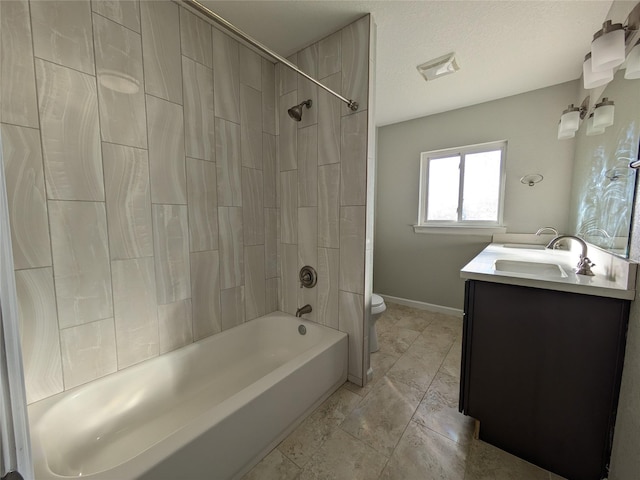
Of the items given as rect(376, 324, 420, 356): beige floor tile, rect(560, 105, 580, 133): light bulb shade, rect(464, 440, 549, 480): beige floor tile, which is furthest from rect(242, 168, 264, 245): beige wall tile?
rect(560, 105, 580, 133): light bulb shade

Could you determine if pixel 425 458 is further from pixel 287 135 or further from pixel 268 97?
pixel 268 97

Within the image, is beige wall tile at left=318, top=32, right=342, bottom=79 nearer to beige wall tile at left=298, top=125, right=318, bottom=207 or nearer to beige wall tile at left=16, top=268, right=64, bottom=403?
beige wall tile at left=298, top=125, right=318, bottom=207

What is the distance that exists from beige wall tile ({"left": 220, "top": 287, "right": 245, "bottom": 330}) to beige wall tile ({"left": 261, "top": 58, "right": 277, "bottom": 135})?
1.28 meters

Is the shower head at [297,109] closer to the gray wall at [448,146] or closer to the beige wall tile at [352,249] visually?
the beige wall tile at [352,249]

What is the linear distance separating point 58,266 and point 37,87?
2.53 feet

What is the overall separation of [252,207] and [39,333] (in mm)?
1292

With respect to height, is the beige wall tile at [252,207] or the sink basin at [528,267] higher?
the beige wall tile at [252,207]

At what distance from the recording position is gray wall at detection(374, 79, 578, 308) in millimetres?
2340

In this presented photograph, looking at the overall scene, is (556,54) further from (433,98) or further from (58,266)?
(58,266)

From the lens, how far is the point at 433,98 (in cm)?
254

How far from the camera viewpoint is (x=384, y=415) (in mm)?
1533

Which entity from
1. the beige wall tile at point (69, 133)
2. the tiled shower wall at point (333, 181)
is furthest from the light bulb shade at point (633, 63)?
the beige wall tile at point (69, 133)

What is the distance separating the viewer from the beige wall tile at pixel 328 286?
73.5 inches

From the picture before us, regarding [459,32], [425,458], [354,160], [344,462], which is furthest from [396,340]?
[459,32]
